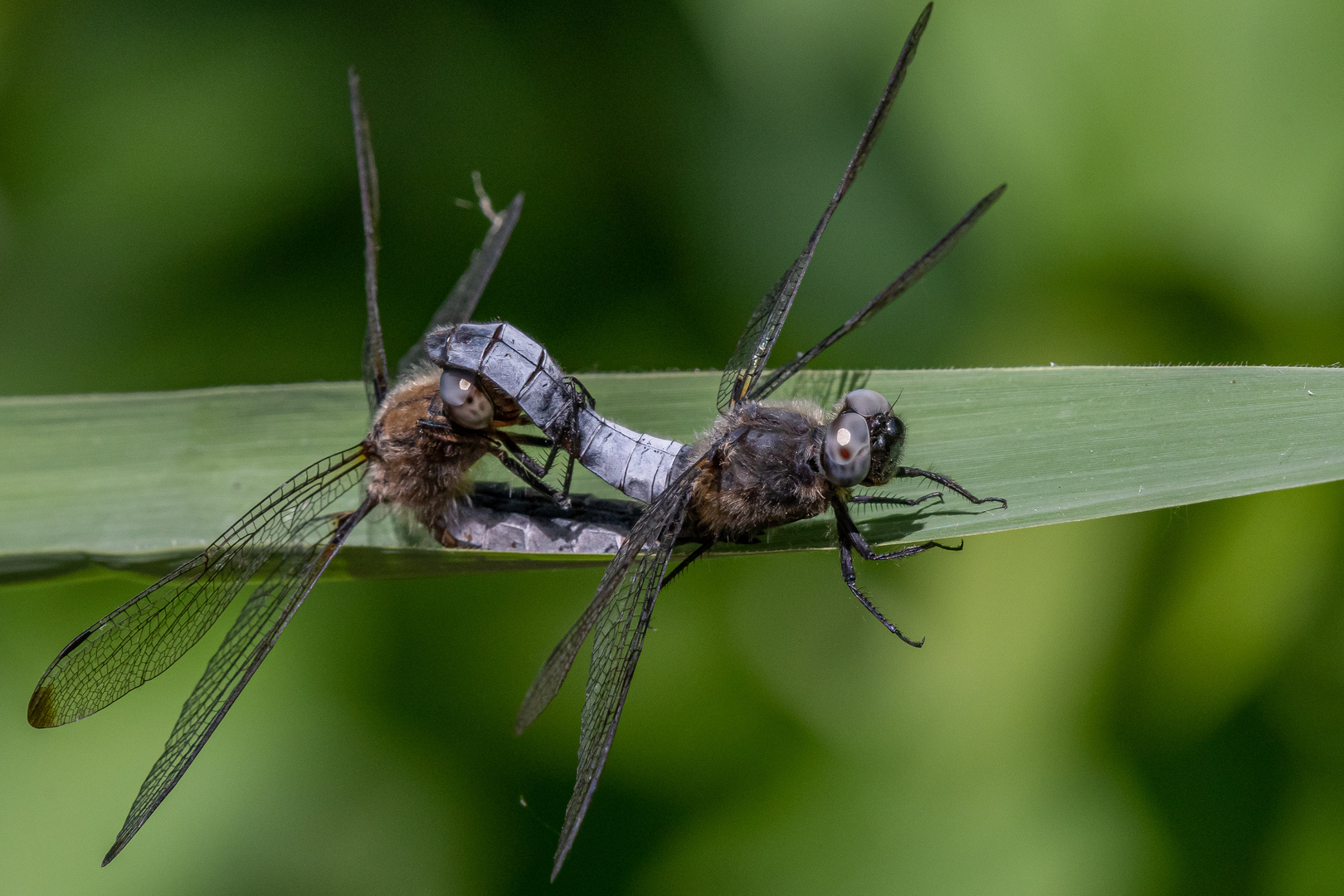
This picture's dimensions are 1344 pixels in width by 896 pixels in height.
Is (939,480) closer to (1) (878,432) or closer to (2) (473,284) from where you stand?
(1) (878,432)

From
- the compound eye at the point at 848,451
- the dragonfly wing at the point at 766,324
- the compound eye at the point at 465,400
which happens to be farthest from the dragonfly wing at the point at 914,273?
the compound eye at the point at 465,400

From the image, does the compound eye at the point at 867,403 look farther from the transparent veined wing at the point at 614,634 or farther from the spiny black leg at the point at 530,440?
the spiny black leg at the point at 530,440

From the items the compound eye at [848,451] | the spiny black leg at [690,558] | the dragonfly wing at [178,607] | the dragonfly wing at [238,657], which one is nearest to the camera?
the dragonfly wing at [238,657]

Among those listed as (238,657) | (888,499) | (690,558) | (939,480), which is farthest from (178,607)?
(939,480)

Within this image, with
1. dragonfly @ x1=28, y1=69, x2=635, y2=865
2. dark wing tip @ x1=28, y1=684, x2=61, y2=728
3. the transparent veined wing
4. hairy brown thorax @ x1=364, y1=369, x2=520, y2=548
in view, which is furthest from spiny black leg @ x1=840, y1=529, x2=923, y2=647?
dark wing tip @ x1=28, y1=684, x2=61, y2=728

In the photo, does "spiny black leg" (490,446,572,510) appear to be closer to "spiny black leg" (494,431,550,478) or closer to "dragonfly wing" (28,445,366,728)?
"spiny black leg" (494,431,550,478)
